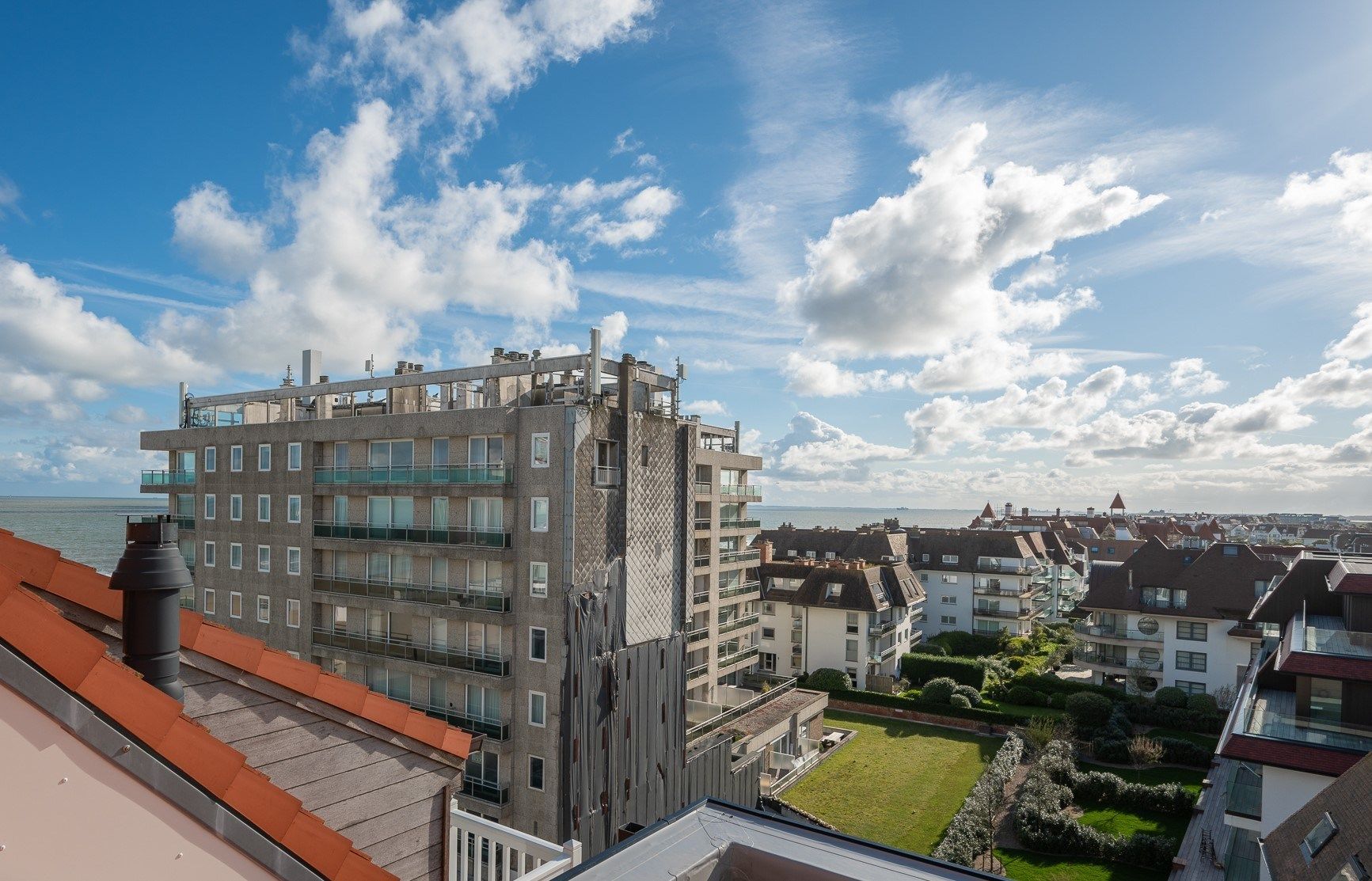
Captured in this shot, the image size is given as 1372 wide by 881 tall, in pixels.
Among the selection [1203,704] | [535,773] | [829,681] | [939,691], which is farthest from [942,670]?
[535,773]

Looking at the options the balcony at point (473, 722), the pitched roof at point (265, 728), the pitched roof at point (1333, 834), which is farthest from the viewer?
the balcony at point (473, 722)

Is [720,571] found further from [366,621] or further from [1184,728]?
[1184,728]

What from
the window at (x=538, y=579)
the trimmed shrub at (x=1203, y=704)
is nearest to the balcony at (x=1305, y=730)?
the trimmed shrub at (x=1203, y=704)

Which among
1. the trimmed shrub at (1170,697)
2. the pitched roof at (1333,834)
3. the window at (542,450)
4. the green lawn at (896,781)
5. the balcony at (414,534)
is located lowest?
the green lawn at (896,781)

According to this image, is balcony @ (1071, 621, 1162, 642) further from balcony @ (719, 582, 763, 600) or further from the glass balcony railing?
the glass balcony railing

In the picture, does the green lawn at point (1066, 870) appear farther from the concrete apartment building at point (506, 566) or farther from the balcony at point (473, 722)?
the balcony at point (473, 722)

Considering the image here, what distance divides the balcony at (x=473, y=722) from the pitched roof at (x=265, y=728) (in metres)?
16.7

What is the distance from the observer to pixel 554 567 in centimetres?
2194

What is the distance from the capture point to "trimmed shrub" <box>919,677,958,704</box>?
4131cm

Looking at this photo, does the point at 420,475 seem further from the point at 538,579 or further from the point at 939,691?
the point at 939,691

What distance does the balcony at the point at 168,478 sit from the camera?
32.8m

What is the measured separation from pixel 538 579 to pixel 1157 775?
29.5m

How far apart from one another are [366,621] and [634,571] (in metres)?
10.8

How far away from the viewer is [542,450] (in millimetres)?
22438
